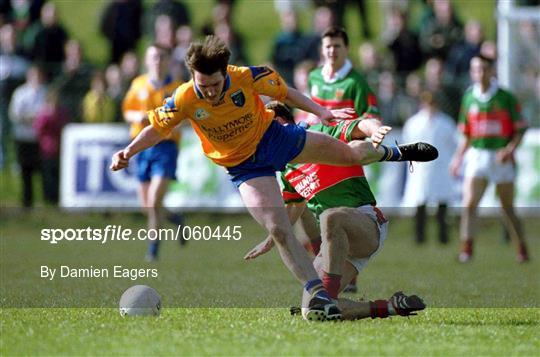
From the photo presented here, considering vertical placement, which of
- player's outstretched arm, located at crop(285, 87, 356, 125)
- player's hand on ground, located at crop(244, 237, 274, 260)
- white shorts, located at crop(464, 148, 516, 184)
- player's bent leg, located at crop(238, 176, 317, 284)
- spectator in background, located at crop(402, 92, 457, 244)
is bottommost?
spectator in background, located at crop(402, 92, 457, 244)

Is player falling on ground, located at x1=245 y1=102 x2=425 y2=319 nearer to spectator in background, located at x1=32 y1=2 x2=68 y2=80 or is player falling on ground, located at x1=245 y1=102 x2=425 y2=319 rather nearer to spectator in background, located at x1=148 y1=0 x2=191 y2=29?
spectator in background, located at x1=148 y1=0 x2=191 y2=29

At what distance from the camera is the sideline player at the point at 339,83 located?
12.1m

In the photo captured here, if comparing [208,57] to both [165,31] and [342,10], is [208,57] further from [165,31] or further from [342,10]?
[342,10]

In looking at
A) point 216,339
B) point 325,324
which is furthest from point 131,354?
point 325,324

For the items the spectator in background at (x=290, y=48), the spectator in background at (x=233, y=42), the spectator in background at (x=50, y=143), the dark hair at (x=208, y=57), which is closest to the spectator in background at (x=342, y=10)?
the spectator in background at (x=290, y=48)

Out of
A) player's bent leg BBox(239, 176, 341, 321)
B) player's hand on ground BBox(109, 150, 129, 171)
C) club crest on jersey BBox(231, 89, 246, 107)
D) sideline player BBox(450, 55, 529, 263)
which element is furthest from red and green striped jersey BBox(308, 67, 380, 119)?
sideline player BBox(450, 55, 529, 263)

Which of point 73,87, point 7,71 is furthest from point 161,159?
point 7,71

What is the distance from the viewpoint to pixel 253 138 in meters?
8.88

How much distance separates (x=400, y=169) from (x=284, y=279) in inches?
285

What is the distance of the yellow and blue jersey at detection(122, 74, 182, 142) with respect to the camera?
1534 centimetres

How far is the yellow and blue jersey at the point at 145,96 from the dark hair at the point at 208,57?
22.2 feet

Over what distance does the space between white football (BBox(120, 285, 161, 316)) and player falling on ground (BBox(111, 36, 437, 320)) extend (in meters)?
0.96

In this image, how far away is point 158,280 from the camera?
12.6m

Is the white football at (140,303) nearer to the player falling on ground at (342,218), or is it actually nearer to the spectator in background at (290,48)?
the player falling on ground at (342,218)
